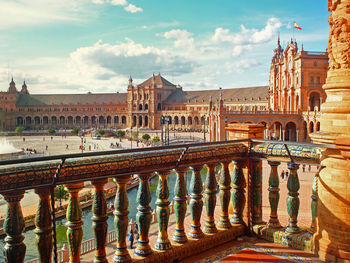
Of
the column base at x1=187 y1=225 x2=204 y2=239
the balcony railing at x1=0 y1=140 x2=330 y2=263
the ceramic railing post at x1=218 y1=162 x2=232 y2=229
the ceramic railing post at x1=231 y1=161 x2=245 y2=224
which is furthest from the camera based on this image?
the ceramic railing post at x1=231 y1=161 x2=245 y2=224

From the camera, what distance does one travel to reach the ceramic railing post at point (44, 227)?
294 cm

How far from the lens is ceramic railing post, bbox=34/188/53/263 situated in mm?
Result: 2941

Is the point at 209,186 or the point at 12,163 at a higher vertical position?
the point at 12,163

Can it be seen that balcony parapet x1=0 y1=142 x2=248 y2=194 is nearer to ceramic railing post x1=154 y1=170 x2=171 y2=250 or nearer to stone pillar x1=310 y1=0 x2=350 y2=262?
ceramic railing post x1=154 y1=170 x2=171 y2=250

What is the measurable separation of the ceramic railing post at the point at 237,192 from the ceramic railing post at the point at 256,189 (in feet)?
0.58

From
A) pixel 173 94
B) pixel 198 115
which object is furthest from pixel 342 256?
pixel 173 94

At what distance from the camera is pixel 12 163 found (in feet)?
9.16

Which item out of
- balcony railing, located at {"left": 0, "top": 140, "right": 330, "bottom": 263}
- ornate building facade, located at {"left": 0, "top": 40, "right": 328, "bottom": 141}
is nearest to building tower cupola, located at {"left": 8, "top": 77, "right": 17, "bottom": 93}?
ornate building facade, located at {"left": 0, "top": 40, "right": 328, "bottom": 141}

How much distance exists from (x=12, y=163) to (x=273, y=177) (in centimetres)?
340

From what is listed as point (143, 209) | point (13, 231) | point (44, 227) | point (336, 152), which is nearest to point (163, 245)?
point (143, 209)

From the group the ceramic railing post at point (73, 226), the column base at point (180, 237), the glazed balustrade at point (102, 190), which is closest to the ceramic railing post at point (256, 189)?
the glazed balustrade at point (102, 190)

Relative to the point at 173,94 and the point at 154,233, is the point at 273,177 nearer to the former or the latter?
the point at 154,233

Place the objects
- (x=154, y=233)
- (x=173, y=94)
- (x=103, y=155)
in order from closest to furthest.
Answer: (x=103, y=155)
(x=154, y=233)
(x=173, y=94)

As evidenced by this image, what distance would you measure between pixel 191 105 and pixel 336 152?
312 ft
